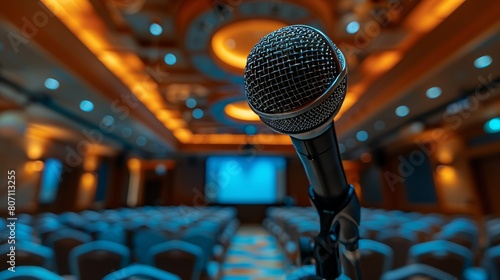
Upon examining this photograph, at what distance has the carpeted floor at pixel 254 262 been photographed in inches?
180

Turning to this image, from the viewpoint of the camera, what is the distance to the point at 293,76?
50 centimetres

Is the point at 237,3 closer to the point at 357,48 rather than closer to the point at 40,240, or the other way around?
the point at 357,48

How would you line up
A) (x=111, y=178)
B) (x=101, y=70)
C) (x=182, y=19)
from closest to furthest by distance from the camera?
(x=182, y=19) → (x=101, y=70) → (x=111, y=178)

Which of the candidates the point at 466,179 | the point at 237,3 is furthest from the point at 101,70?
the point at 466,179

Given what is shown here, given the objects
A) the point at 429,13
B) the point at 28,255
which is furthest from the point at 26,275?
the point at 429,13

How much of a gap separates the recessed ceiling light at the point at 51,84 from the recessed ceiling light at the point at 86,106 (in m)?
0.82

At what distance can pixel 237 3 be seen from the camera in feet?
12.1

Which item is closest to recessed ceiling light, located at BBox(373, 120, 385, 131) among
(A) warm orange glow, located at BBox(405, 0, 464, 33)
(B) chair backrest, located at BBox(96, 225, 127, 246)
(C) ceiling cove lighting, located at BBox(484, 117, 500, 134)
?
(C) ceiling cove lighting, located at BBox(484, 117, 500, 134)

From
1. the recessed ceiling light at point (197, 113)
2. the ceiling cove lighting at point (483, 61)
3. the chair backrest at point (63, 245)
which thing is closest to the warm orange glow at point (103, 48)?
the recessed ceiling light at point (197, 113)

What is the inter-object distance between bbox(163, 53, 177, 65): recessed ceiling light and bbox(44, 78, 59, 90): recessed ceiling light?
7.13 ft

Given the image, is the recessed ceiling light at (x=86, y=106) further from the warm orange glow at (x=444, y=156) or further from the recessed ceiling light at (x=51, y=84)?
the warm orange glow at (x=444, y=156)

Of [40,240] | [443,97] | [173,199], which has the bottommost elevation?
[40,240]

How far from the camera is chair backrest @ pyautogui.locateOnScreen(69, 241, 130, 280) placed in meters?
2.41

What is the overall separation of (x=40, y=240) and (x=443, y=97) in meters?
8.04
